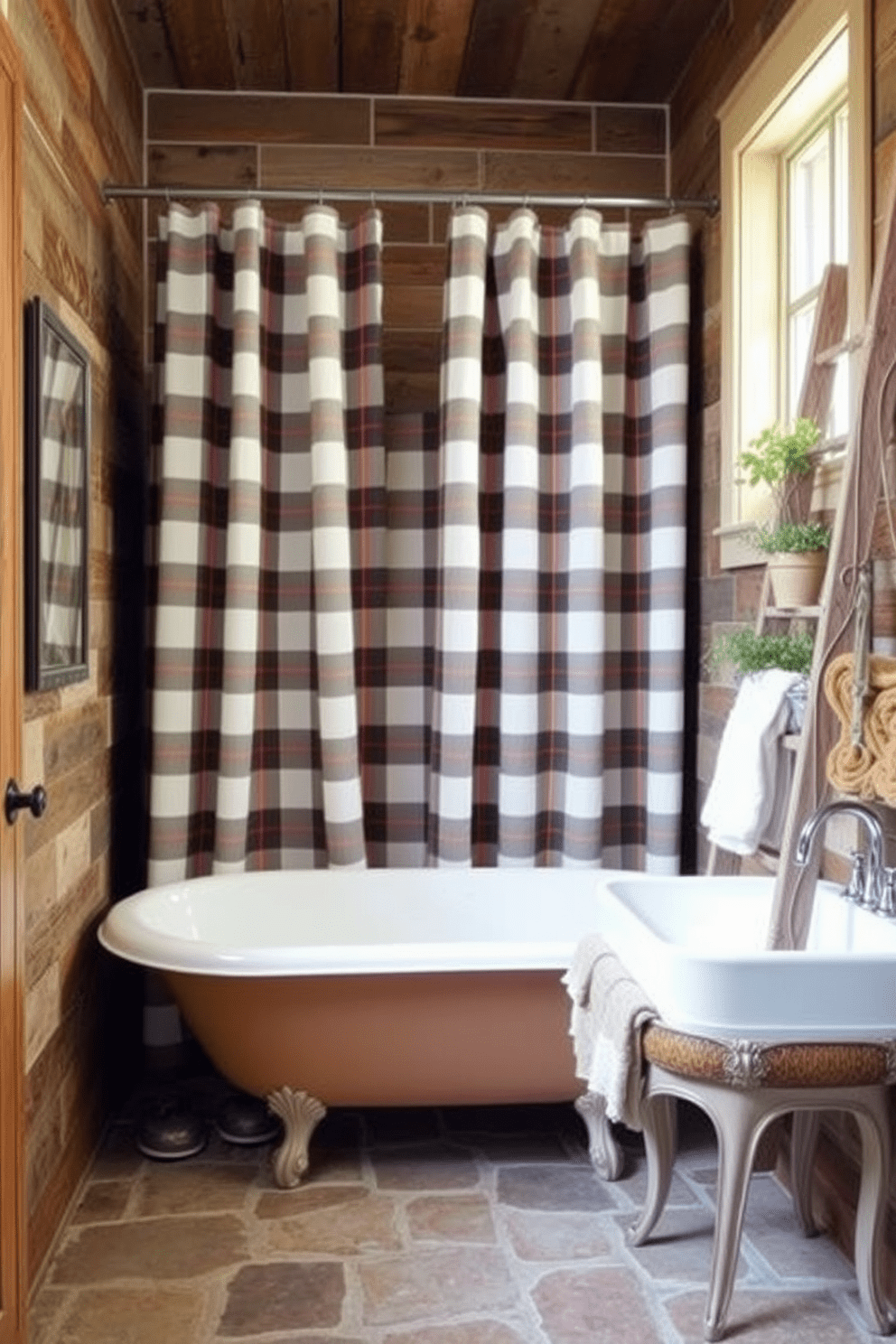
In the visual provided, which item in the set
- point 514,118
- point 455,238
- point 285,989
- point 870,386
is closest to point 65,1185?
point 285,989

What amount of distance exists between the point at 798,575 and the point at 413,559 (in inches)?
48.0

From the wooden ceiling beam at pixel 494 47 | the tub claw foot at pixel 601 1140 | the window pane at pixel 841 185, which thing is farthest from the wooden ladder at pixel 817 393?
the wooden ceiling beam at pixel 494 47

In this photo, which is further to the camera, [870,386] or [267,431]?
[267,431]

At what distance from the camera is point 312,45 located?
10.6 feet

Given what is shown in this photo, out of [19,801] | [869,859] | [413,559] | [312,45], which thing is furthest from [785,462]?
[312,45]

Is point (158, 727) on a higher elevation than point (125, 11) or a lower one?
A: lower

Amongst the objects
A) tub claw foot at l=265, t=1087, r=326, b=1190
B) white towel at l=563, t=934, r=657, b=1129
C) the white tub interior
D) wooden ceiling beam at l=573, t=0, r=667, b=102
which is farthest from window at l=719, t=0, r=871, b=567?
tub claw foot at l=265, t=1087, r=326, b=1190

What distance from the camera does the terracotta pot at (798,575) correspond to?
2.47 m

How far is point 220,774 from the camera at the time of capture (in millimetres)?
3086

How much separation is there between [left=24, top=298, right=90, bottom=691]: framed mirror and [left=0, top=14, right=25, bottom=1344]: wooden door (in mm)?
161

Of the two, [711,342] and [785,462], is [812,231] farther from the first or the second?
[785,462]

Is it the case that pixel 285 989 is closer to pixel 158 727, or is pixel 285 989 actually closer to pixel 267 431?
pixel 158 727

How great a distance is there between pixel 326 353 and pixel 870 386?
146 centimetres

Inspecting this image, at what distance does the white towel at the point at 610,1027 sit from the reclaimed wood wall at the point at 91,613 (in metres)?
1.01
